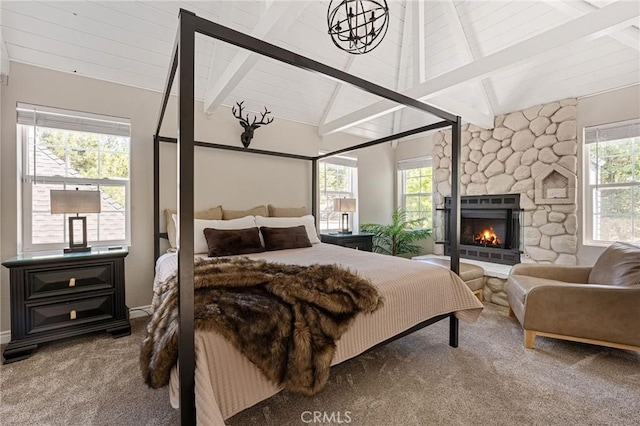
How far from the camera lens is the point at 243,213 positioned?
11.5 ft

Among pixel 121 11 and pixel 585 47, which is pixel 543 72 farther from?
pixel 121 11

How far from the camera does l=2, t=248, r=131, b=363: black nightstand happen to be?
6.99 ft

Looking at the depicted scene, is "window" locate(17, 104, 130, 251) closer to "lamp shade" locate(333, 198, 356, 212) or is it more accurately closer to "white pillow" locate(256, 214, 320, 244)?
"white pillow" locate(256, 214, 320, 244)

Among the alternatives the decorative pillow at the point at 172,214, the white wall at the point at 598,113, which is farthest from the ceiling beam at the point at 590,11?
the decorative pillow at the point at 172,214

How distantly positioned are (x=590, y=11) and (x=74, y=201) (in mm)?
4787

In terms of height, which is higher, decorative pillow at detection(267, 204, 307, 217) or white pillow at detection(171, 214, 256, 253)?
decorative pillow at detection(267, 204, 307, 217)

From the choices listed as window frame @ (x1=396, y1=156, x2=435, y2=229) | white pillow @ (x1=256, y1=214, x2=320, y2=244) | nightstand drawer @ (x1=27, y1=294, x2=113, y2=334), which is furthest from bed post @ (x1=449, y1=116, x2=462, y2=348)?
nightstand drawer @ (x1=27, y1=294, x2=113, y2=334)

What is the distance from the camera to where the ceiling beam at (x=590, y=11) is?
2.50m

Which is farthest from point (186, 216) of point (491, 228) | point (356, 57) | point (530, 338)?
point (491, 228)

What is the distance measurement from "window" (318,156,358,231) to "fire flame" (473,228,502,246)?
1.90 meters

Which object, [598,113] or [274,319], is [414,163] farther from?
[274,319]

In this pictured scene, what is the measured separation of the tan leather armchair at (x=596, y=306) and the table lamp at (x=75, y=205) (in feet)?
12.4

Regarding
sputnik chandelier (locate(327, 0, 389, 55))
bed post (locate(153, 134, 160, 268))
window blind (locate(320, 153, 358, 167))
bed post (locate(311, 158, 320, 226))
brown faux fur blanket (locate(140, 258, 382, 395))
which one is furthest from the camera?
window blind (locate(320, 153, 358, 167))

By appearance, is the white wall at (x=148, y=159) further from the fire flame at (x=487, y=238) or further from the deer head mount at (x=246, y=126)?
the fire flame at (x=487, y=238)
